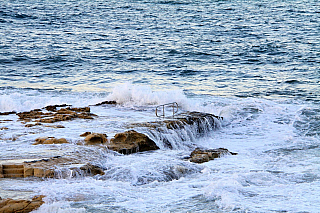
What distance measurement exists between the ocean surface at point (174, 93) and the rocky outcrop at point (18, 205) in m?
0.21

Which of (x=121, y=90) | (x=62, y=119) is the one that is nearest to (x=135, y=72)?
(x=121, y=90)

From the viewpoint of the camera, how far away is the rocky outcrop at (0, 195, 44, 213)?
15.7 ft

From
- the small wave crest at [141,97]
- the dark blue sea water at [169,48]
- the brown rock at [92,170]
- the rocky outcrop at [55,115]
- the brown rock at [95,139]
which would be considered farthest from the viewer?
the dark blue sea water at [169,48]

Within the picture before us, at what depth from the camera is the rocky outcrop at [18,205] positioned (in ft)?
15.7

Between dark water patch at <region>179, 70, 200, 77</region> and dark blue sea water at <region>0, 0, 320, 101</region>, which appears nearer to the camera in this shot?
dark blue sea water at <region>0, 0, 320, 101</region>

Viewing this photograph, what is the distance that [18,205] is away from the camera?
4887 millimetres

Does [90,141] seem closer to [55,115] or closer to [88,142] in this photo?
[88,142]

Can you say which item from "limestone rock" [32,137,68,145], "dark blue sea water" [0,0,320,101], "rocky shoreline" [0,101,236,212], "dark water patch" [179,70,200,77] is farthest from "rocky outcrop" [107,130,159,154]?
"dark water patch" [179,70,200,77]

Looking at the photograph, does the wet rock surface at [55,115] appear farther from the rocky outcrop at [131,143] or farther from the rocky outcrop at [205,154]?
the rocky outcrop at [205,154]

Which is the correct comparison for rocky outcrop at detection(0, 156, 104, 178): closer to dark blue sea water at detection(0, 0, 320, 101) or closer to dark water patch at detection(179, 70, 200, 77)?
dark blue sea water at detection(0, 0, 320, 101)

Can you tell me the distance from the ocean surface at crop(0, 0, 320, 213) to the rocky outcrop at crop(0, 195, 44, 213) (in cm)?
21

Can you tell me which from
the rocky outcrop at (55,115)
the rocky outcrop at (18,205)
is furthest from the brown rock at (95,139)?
the rocky outcrop at (18,205)

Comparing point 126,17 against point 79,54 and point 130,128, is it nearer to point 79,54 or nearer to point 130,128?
point 79,54

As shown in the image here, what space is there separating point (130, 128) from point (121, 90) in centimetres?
424
